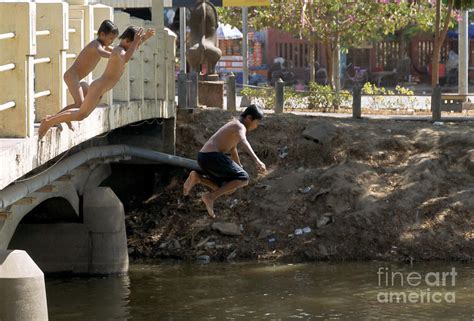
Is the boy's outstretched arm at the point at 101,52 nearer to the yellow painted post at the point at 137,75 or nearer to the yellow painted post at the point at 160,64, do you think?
the yellow painted post at the point at 137,75

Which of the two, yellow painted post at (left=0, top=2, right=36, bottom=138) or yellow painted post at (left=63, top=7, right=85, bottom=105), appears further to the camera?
yellow painted post at (left=63, top=7, right=85, bottom=105)

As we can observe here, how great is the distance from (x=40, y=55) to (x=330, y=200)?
9.23m

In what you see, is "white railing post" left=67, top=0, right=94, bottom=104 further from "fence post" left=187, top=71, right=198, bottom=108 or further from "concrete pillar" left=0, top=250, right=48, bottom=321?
"fence post" left=187, top=71, right=198, bottom=108

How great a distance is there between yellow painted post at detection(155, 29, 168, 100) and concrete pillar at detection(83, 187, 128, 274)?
2.69m

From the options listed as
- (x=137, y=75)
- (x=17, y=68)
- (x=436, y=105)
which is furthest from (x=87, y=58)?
(x=436, y=105)

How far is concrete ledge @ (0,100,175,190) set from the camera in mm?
11906

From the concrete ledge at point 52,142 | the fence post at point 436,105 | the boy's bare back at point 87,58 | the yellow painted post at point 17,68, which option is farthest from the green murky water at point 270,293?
the fence post at point 436,105

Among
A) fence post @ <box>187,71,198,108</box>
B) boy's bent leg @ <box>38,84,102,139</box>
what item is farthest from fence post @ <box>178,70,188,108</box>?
boy's bent leg @ <box>38,84,102,139</box>

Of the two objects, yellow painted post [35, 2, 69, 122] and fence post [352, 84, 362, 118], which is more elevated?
yellow painted post [35, 2, 69, 122]

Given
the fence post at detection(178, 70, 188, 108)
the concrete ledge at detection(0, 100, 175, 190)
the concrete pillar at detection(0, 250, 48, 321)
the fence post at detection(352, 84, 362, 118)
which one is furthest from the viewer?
the fence post at detection(352, 84, 362, 118)

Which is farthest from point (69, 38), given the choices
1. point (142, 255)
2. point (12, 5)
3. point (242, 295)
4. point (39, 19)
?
point (142, 255)

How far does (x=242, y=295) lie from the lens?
1845 centimetres

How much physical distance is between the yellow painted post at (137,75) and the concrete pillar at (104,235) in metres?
1.84

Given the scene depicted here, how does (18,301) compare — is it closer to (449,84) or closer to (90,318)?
(90,318)
